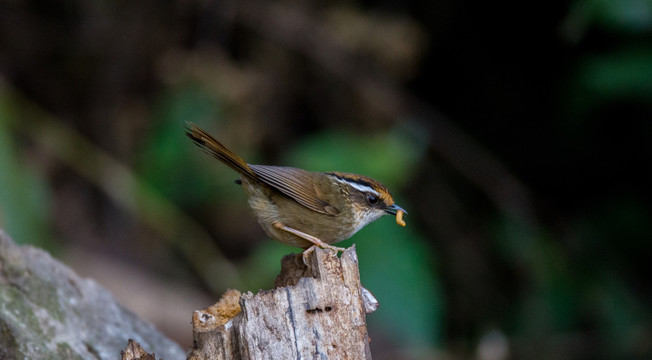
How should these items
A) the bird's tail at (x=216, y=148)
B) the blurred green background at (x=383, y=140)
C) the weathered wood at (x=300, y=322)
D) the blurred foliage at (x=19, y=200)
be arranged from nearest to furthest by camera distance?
the weathered wood at (x=300, y=322), the bird's tail at (x=216, y=148), the blurred foliage at (x=19, y=200), the blurred green background at (x=383, y=140)

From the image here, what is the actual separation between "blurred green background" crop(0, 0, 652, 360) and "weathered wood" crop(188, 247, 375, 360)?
9.58 feet

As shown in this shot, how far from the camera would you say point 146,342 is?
3.08m

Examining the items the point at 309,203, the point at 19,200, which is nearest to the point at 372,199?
the point at 309,203

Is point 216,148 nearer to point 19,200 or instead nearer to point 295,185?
point 295,185

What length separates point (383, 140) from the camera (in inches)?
230

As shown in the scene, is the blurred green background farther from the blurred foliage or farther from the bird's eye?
the bird's eye

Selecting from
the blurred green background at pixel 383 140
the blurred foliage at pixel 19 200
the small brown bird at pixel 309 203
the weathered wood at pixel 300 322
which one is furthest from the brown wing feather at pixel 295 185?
the blurred foliage at pixel 19 200

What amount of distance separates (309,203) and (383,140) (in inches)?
83.9

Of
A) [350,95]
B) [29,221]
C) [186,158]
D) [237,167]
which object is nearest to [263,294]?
[237,167]

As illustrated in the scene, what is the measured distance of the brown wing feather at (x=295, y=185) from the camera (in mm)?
3730

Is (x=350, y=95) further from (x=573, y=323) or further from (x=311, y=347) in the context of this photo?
(x=311, y=347)

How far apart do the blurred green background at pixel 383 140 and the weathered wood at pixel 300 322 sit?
2920 millimetres

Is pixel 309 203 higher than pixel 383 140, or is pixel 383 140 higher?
pixel 383 140

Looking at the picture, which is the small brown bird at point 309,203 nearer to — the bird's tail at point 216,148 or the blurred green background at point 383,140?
the bird's tail at point 216,148
